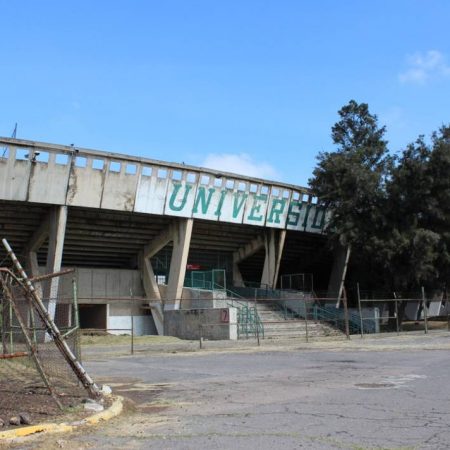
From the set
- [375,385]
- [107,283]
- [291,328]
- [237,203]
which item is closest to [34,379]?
[375,385]

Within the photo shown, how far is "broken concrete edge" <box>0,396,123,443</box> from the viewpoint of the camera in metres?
7.03

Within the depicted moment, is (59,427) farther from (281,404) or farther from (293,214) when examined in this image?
(293,214)

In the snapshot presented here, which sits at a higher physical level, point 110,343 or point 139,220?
point 139,220

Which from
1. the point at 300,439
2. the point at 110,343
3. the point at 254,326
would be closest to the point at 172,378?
the point at 300,439

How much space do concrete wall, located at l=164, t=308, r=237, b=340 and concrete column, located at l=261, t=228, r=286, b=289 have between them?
9836 mm

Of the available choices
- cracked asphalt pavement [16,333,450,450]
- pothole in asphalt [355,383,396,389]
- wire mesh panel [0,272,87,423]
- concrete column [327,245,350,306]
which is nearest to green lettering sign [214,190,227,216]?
concrete column [327,245,350,306]

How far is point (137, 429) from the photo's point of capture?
7.82 meters

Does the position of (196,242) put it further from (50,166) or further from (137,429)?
(137,429)

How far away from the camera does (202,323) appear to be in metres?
33.3

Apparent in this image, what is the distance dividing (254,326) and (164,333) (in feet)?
21.9

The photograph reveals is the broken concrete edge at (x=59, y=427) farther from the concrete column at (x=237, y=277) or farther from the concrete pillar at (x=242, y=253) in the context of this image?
the concrete column at (x=237, y=277)

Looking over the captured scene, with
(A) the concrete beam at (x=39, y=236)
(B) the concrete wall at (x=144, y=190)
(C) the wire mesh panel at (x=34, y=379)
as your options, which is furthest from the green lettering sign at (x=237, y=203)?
(C) the wire mesh panel at (x=34, y=379)

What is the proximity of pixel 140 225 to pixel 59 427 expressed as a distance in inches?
1206

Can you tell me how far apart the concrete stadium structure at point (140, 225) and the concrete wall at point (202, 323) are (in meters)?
1.32
